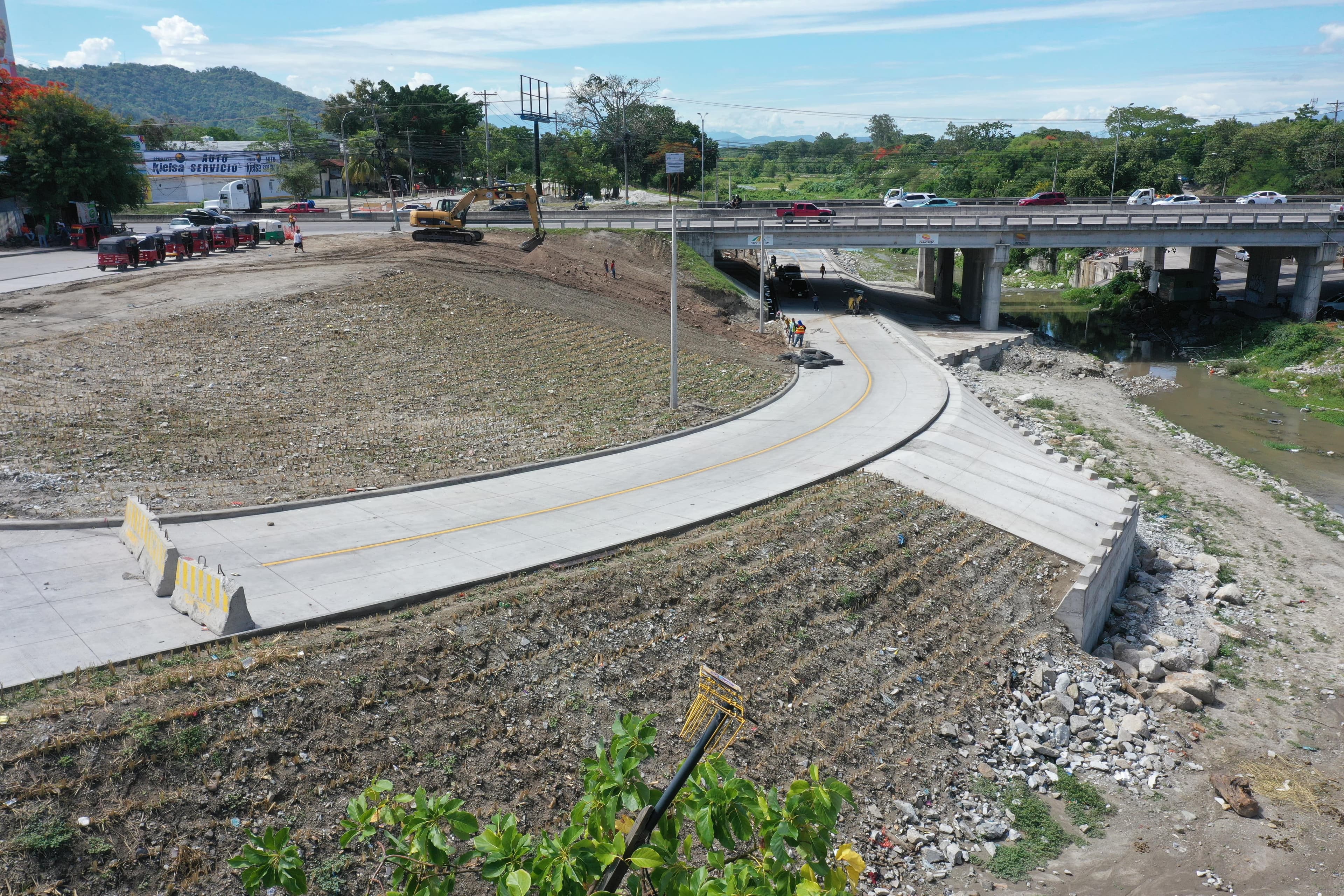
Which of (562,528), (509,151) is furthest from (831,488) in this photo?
(509,151)

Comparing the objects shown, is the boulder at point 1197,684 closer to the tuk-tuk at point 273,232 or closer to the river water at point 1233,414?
the river water at point 1233,414

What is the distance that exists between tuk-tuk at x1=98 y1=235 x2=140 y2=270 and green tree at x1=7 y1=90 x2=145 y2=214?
12308 millimetres

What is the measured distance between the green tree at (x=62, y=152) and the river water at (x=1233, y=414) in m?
50.8

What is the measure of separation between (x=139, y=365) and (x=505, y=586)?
17.1 meters

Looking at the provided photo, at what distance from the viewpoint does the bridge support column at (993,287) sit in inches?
1832

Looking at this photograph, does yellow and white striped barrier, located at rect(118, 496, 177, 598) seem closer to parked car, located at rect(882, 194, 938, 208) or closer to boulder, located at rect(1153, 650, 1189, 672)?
boulder, located at rect(1153, 650, 1189, 672)

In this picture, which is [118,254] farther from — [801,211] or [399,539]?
[801,211]

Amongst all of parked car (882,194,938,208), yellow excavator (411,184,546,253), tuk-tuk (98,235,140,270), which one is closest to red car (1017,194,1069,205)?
parked car (882,194,938,208)

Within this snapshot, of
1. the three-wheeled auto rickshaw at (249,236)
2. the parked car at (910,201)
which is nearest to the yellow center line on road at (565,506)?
the three-wheeled auto rickshaw at (249,236)

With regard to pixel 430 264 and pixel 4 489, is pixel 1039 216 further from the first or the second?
pixel 4 489

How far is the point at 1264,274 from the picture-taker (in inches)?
2149

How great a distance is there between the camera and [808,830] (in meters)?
4.86

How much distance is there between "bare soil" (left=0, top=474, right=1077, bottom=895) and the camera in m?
9.74

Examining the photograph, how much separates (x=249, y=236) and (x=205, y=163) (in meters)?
40.4
